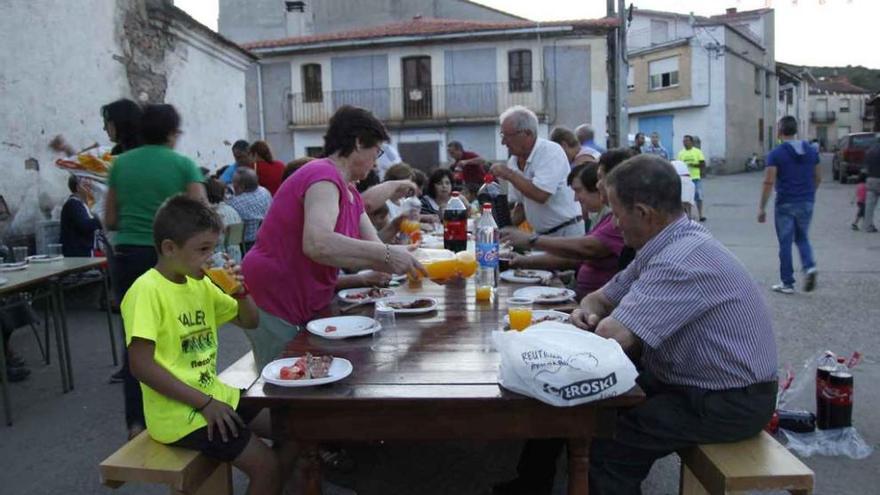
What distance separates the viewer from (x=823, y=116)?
220 feet

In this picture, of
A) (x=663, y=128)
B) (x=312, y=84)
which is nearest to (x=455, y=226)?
(x=312, y=84)

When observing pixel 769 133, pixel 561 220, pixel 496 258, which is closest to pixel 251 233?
pixel 561 220

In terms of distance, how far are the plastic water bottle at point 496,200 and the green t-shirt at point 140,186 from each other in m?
3.02

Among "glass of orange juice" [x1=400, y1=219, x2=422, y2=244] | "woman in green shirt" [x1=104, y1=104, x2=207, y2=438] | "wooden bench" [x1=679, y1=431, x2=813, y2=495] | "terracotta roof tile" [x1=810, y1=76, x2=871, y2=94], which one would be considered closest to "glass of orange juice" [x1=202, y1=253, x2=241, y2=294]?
"woman in green shirt" [x1=104, y1=104, x2=207, y2=438]

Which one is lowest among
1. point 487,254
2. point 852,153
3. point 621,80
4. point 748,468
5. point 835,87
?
point 748,468

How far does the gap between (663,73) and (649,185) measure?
3562 cm

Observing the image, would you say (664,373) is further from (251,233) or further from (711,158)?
(711,158)

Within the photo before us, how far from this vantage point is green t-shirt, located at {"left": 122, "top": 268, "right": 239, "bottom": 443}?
2.32 meters

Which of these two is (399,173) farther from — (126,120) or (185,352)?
(185,352)

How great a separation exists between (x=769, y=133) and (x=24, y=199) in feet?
139

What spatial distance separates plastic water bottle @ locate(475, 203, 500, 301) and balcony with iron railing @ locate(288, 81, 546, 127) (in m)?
22.6

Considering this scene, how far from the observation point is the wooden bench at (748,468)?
224 centimetres

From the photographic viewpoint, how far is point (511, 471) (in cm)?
367

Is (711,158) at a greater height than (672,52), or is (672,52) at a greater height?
(672,52)
